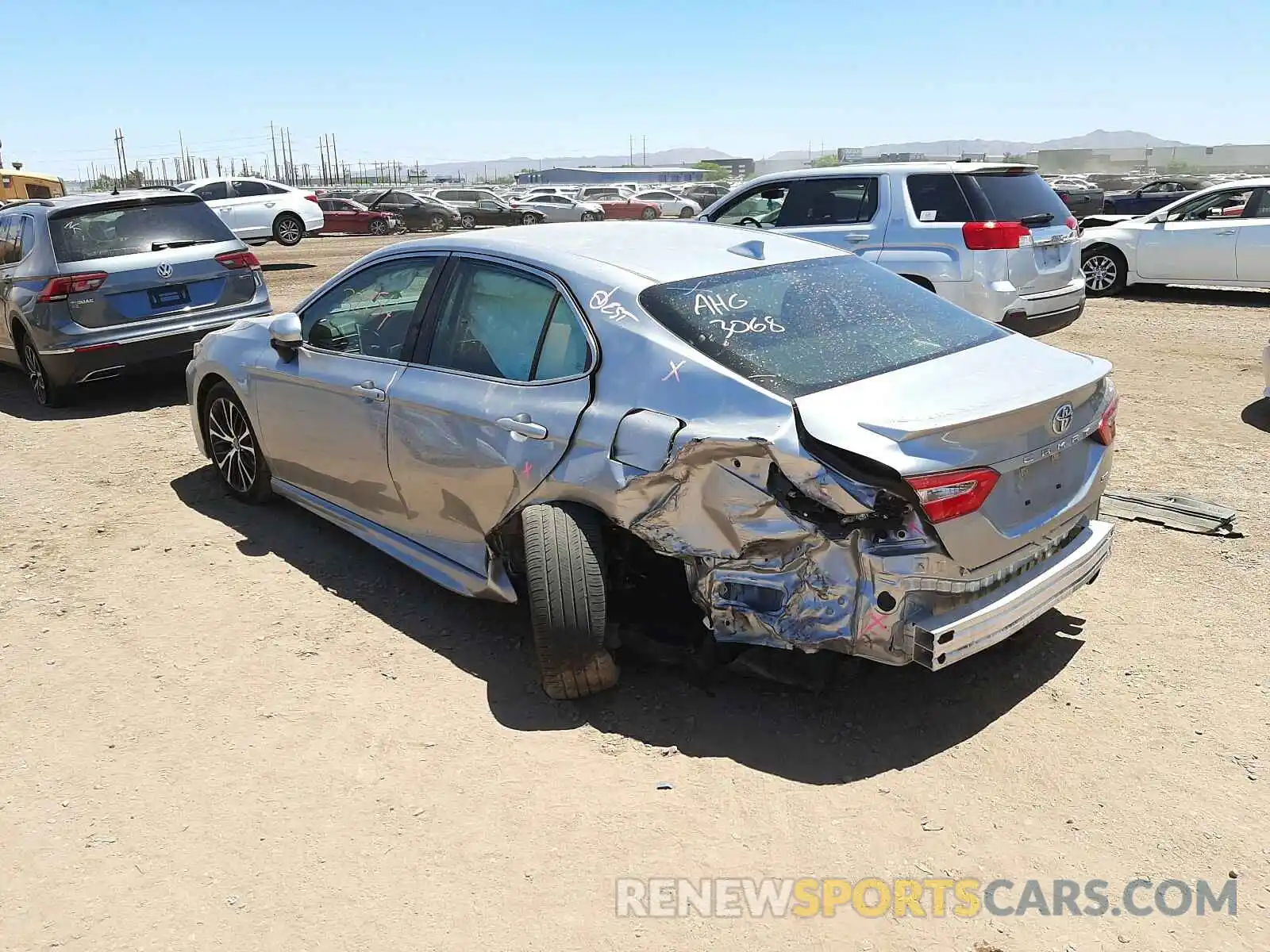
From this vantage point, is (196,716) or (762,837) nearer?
(762,837)

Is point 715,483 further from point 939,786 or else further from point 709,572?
point 939,786

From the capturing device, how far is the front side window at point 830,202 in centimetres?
895

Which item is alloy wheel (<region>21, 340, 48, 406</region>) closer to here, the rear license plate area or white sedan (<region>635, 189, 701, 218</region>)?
the rear license plate area

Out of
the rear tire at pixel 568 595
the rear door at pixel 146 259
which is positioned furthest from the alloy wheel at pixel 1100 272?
the rear tire at pixel 568 595

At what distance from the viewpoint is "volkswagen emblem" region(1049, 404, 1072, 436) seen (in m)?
3.30

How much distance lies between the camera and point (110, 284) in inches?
311

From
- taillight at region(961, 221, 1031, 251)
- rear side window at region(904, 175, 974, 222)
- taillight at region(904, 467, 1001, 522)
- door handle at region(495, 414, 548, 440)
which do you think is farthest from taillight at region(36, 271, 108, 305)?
taillight at region(904, 467, 1001, 522)

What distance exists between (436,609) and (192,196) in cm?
597

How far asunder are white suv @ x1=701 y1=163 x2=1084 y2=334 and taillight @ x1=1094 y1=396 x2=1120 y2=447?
421 centimetres

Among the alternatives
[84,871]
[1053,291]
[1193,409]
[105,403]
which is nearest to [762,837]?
[84,871]

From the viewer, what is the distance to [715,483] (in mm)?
3180

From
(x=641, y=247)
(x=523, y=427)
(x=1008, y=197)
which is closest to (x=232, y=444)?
(x=523, y=427)

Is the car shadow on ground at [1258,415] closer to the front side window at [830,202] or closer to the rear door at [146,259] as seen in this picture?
the front side window at [830,202]

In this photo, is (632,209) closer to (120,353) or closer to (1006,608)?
(120,353)
